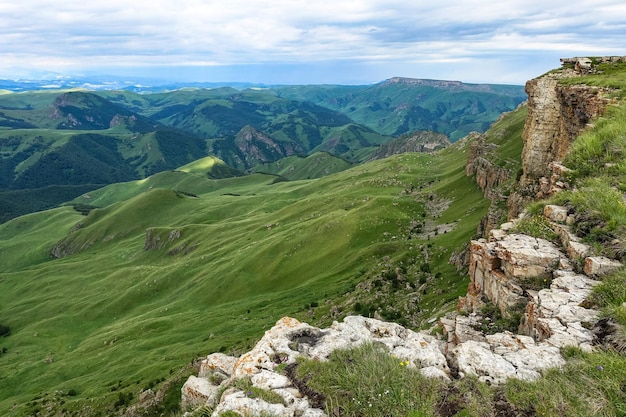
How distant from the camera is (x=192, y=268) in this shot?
12638cm

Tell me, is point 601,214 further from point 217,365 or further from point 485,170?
point 485,170

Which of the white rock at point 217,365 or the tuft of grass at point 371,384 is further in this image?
the white rock at point 217,365

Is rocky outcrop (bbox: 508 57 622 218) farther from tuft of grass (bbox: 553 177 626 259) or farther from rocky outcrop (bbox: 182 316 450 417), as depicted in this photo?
rocky outcrop (bbox: 182 316 450 417)

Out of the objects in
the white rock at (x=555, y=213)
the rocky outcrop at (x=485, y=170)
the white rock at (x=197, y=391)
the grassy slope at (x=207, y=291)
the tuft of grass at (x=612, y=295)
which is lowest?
the grassy slope at (x=207, y=291)

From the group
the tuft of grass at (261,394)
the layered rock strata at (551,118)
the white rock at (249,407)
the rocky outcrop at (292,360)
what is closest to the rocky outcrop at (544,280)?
the rocky outcrop at (292,360)

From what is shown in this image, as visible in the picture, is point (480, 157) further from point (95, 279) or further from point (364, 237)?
point (95, 279)

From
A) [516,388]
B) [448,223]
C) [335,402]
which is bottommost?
[448,223]

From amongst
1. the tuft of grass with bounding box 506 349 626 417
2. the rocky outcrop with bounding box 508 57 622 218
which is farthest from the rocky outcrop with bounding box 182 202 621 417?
the rocky outcrop with bounding box 508 57 622 218

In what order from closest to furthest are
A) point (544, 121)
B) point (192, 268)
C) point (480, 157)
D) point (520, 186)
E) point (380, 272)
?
1. point (544, 121)
2. point (520, 186)
3. point (380, 272)
4. point (480, 157)
5. point (192, 268)

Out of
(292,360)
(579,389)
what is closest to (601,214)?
(579,389)

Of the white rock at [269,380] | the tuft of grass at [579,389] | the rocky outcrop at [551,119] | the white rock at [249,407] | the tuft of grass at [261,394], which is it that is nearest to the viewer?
the tuft of grass at [579,389]

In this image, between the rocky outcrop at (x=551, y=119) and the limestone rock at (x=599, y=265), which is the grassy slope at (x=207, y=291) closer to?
the rocky outcrop at (x=551, y=119)

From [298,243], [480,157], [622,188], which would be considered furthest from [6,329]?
[622,188]

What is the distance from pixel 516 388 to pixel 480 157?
3824 inches
